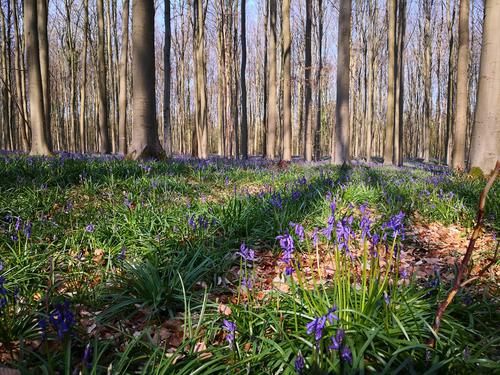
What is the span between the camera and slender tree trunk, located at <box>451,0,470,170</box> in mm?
11113

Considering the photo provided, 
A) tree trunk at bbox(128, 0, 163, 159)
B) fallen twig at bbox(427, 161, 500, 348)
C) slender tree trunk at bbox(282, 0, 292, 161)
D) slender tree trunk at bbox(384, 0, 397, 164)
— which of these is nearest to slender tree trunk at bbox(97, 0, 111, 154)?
tree trunk at bbox(128, 0, 163, 159)

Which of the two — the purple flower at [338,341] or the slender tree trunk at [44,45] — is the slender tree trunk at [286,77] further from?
the purple flower at [338,341]

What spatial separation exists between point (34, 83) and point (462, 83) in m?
13.1

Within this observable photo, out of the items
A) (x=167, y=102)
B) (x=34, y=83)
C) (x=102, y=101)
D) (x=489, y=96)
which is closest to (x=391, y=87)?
(x=489, y=96)

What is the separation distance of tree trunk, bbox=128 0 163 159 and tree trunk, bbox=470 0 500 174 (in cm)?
778

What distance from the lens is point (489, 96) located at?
7.37 metres

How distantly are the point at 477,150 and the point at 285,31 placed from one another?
10609 mm

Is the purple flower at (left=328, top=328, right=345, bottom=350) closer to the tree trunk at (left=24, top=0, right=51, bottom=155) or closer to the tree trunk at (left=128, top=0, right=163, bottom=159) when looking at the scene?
the tree trunk at (left=128, top=0, right=163, bottom=159)

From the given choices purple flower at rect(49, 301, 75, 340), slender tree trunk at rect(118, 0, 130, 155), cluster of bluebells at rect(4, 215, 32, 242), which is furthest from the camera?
slender tree trunk at rect(118, 0, 130, 155)

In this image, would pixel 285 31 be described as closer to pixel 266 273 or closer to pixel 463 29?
pixel 463 29

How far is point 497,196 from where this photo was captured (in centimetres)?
498

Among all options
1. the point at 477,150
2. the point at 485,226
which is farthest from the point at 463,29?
the point at 485,226

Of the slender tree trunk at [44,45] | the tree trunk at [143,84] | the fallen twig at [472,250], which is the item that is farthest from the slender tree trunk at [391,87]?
the fallen twig at [472,250]

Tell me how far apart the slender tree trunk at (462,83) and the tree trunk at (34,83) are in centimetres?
1254
